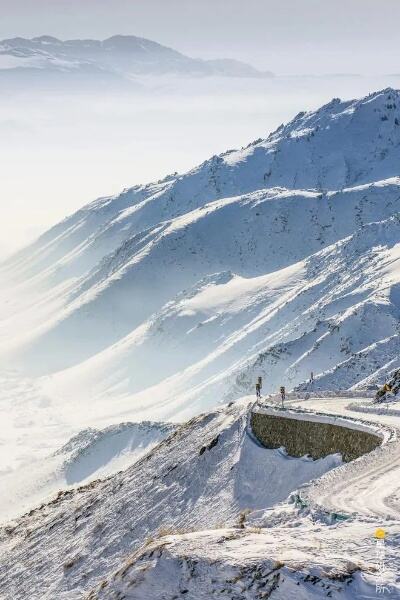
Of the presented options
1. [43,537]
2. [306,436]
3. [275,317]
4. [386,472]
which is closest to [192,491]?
[306,436]

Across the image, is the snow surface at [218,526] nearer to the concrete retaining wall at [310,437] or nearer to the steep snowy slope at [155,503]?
the steep snowy slope at [155,503]

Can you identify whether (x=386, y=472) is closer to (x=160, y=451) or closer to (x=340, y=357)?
(x=160, y=451)

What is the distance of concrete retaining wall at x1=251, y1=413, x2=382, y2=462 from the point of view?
48.6m

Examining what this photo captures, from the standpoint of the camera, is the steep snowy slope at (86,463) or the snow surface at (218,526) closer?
the snow surface at (218,526)

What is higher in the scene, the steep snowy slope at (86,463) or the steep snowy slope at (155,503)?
the steep snowy slope at (155,503)

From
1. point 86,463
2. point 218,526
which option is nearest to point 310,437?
point 218,526

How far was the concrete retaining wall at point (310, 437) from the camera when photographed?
4856 cm

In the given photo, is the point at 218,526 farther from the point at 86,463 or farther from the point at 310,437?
the point at 86,463

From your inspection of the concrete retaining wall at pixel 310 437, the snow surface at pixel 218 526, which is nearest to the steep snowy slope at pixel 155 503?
the snow surface at pixel 218 526

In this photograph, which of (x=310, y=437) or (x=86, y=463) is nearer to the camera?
(x=310, y=437)

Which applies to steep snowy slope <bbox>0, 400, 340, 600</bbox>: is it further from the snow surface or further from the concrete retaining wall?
the concrete retaining wall

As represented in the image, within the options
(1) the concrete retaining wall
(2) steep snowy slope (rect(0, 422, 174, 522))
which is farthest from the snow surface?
(2) steep snowy slope (rect(0, 422, 174, 522))

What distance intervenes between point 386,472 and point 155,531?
19.9m

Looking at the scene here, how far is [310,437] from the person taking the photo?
53156 millimetres
